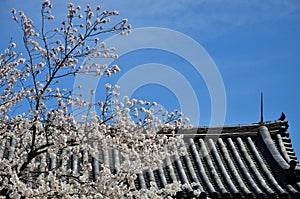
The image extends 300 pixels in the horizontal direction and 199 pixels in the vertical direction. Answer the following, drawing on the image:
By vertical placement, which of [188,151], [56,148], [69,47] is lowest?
[56,148]

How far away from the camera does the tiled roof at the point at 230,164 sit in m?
Result: 10.4

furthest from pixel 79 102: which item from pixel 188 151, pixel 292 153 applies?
pixel 292 153

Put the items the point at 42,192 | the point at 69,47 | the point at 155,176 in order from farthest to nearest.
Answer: the point at 155,176 → the point at 69,47 → the point at 42,192

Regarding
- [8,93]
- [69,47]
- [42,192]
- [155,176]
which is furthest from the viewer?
[155,176]

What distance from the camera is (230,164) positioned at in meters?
12.0

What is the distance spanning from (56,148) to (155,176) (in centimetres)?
462

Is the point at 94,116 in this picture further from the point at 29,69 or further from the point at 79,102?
the point at 29,69

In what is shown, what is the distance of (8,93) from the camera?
24.8 ft

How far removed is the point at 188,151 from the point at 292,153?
2.58 meters

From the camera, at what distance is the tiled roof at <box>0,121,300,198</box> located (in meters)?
10.4

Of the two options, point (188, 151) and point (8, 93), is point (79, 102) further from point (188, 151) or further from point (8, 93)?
point (188, 151)

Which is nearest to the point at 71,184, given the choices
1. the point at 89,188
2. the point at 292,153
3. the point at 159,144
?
the point at 89,188

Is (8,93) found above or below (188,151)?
below

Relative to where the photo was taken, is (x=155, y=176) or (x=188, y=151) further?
(x=188, y=151)
